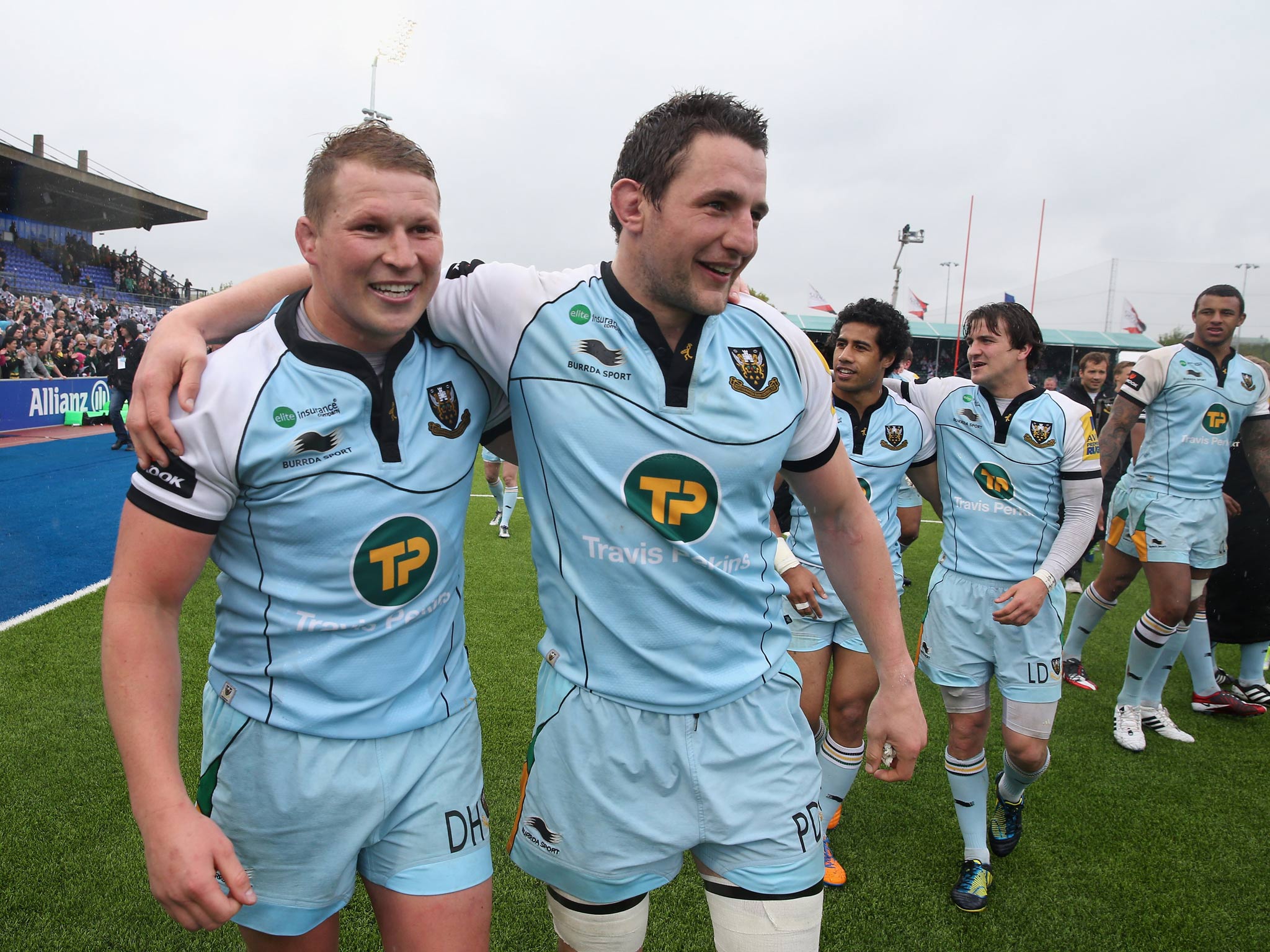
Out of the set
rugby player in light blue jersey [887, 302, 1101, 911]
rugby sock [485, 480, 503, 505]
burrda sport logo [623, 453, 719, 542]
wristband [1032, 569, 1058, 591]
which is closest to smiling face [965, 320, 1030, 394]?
rugby player in light blue jersey [887, 302, 1101, 911]

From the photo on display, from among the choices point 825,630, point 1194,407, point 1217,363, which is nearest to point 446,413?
point 825,630

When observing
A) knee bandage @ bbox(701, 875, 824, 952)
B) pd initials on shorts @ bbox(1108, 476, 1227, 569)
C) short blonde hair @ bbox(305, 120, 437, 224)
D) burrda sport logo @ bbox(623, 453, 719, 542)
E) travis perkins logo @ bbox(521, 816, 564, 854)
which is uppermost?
short blonde hair @ bbox(305, 120, 437, 224)

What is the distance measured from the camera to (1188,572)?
5.13 metres

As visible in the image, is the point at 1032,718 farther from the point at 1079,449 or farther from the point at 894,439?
the point at 894,439

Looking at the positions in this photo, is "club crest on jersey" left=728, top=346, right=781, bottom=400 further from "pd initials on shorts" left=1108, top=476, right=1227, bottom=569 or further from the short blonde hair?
"pd initials on shorts" left=1108, top=476, right=1227, bottom=569

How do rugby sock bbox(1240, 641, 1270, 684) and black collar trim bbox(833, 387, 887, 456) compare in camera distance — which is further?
rugby sock bbox(1240, 641, 1270, 684)

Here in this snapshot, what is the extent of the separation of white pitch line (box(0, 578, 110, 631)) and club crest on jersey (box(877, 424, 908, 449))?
5341 millimetres

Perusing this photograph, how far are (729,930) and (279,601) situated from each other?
129 cm

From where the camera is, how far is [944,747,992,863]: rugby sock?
3.61 metres

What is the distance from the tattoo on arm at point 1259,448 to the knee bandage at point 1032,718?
2767mm

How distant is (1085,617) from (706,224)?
5.37m

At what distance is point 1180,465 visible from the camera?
5258mm

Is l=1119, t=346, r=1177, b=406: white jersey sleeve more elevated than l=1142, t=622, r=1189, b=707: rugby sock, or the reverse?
l=1119, t=346, r=1177, b=406: white jersey sleeve

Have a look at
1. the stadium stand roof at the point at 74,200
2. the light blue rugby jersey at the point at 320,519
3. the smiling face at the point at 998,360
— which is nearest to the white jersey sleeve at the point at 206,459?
the light blue rugby jersey at the point at 320,519
